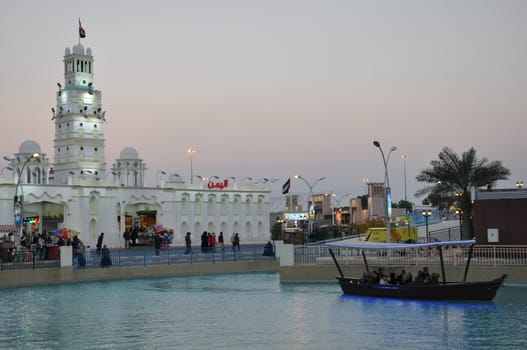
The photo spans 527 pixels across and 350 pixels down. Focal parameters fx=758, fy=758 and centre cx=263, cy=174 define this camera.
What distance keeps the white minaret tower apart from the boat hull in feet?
216

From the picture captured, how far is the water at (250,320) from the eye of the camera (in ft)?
77.0

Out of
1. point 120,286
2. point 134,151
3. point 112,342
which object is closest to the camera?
point 112,342

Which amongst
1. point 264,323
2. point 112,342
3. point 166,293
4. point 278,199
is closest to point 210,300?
point 166,293

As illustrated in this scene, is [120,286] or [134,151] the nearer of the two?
[120,286]

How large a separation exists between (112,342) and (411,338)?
9.39m

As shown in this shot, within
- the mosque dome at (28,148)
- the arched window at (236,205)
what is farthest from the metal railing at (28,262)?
the arched window at (236,205)

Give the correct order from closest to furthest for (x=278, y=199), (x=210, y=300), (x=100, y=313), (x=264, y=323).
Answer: (x=264, y=323) → (x=100, y=313) → (x=210, y=300) → (x=278, y=199)

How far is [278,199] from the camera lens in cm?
13312

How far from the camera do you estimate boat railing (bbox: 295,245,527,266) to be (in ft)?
123

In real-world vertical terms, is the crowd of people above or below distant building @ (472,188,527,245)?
below

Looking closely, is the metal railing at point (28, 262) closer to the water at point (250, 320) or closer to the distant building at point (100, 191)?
the water at point (250, 320)

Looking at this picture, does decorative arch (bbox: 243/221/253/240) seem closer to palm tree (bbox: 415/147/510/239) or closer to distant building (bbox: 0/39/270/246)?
distant building (bbox: 0/39/270/246)

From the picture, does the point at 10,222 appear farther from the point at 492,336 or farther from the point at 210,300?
the point at 492,336

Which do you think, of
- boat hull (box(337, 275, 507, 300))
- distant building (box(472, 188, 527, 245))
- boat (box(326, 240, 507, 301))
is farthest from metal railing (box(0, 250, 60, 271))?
distant building (box(472, 188, 527, 245))
